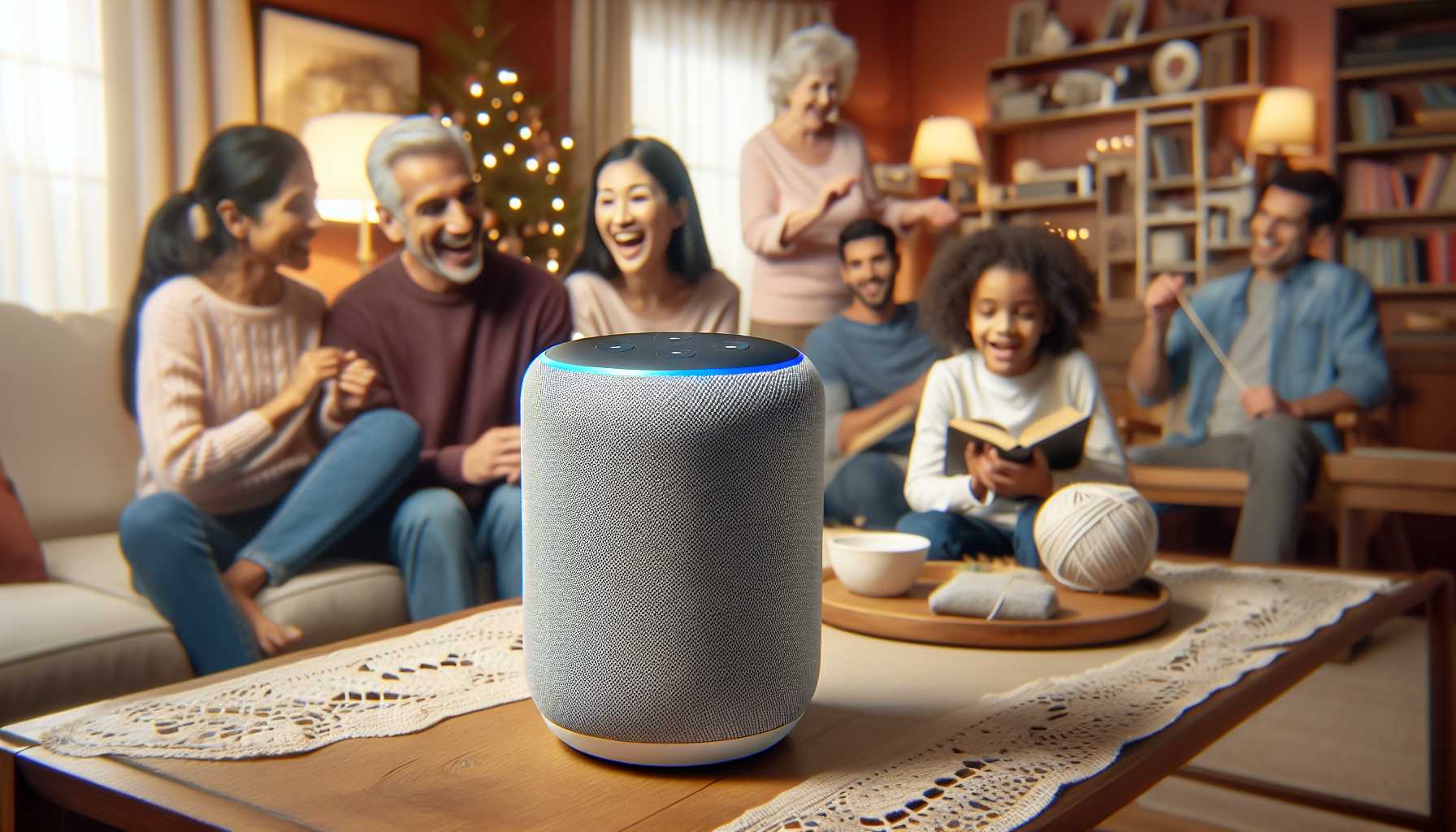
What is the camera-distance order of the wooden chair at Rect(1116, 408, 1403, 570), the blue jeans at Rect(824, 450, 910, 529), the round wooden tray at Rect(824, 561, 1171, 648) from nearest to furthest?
the round wooden tray at Rect(824, 561, 1171, 648) < the blue jeans at Rect(824, 450, 910, 529) < the wooden chair at Rect(1116, 408, 1403, 570)

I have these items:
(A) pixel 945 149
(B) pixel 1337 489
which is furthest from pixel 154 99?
(A) pixel 945 149

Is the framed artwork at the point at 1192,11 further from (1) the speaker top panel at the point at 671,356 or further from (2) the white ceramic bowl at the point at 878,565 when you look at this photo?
(1) the speaker top panel at the point at 671,356

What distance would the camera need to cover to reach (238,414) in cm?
173

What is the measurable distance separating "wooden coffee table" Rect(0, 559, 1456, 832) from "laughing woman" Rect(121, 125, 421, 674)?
0.75 metres

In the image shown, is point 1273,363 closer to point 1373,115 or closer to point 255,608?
point 1373,115

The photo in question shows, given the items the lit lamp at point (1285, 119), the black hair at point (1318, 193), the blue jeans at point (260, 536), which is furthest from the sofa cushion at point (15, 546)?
the lit lamp at point (1285, 119)

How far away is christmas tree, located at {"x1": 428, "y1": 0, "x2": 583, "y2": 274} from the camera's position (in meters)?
3.48

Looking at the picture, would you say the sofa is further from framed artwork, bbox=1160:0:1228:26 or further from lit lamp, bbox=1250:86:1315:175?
framed artwork, bbox=1160:0:1228:26

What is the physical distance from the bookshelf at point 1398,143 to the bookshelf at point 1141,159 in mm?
474

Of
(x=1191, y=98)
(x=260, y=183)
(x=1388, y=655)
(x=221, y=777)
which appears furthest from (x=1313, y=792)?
(x=1191, y=98)

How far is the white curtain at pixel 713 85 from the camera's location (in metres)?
4.59

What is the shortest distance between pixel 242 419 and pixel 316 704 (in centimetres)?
96

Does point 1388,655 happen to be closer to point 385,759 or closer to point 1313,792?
point 1313,792

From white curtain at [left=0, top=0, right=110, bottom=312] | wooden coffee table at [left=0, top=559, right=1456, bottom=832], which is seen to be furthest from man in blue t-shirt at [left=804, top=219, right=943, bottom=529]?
white curtain at [left=0, top=0, right=110, bottom=312]
